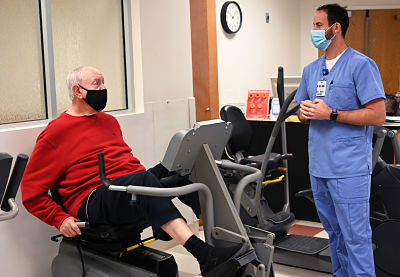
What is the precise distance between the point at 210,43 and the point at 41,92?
2555mm

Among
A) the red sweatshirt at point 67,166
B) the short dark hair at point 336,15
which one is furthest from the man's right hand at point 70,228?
the short dark hair at point 336,15

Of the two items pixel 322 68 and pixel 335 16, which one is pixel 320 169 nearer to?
pixel 322 68

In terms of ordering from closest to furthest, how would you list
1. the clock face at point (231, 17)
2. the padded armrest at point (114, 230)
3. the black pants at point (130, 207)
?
the black pants at point (130, 207) < the padded armrest at point (114, 230) < the clock face at point (231, 17)

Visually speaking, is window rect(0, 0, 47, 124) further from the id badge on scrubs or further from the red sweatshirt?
the id badge on scrubs

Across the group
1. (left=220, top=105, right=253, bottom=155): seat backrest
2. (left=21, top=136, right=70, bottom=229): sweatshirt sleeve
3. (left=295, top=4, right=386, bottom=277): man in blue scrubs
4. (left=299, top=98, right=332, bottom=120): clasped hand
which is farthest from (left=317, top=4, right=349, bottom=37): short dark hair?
(left=21, top=136, right=70, bottom=229): sweatshirt sleeve

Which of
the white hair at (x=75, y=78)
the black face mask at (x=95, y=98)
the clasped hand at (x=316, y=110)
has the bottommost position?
the clasped hand at (x=316, y=110)

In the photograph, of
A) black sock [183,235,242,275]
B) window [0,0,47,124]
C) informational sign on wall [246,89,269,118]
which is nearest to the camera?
black sock [183,235,242,275]

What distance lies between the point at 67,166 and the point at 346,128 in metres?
1.43

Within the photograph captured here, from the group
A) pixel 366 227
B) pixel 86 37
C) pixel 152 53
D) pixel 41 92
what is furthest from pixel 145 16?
pixel 366 227

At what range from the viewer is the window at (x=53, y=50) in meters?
3.04

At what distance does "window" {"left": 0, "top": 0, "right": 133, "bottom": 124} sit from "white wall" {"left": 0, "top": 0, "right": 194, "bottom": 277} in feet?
0.36

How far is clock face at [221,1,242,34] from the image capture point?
6.16m

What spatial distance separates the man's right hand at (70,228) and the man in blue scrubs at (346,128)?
1.26 meters

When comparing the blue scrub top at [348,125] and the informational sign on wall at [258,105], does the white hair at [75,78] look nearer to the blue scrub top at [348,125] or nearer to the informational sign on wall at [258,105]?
the blue scrub top at [348,125]
